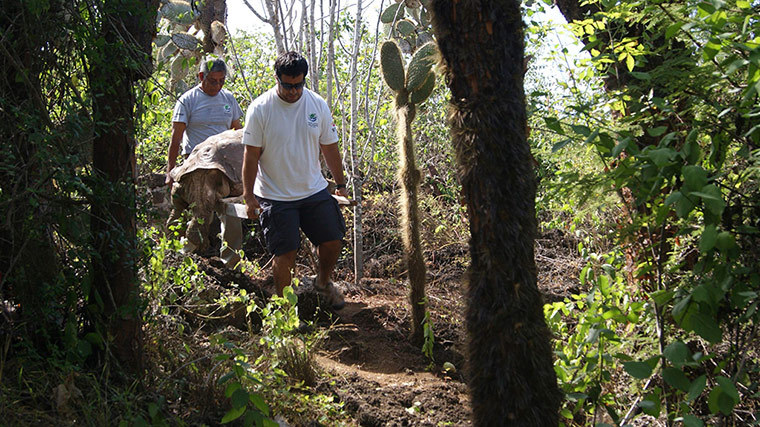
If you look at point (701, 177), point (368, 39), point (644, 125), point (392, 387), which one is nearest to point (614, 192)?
point (644, 125)

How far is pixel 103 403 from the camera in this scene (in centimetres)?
338

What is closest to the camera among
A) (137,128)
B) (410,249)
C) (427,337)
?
(137,128)

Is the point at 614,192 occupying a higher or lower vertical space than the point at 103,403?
higher

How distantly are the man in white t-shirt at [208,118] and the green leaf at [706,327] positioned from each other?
15.7ft

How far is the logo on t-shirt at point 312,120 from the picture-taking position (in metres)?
5.58

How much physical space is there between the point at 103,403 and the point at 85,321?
1.94 feet

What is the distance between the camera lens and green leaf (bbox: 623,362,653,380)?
258 centimetres

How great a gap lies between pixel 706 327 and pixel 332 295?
391 cm

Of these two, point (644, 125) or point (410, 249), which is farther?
point (410, 249)

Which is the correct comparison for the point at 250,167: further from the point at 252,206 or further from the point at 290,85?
the point at 290,85

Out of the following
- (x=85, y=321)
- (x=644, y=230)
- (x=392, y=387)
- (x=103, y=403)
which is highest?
(x=644, y=230)

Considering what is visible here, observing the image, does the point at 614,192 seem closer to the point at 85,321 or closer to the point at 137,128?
the point at 137,128

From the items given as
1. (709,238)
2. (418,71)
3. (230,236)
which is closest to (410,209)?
(418,71)

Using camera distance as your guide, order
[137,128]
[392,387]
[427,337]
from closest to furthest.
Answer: [137,128] < [392,387] < [427,337]
